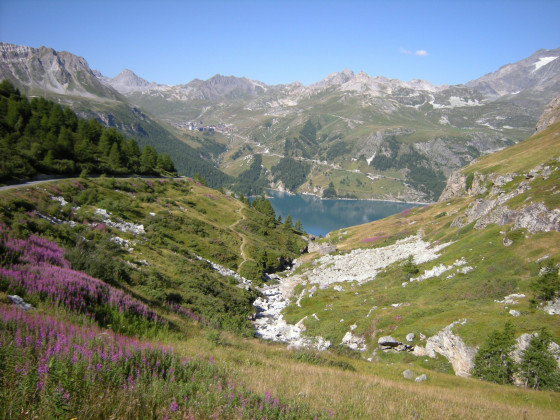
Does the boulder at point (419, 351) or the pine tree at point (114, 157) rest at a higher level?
the pine tree at point (114, 157)

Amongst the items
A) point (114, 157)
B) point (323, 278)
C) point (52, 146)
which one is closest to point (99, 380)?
point (323, 278)

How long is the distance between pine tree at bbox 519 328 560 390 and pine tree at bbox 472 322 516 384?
2.53 ft

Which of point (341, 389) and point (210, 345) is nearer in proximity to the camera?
point (341, 389)

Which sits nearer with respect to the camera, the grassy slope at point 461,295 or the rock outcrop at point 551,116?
the grassy slope at point 461,295

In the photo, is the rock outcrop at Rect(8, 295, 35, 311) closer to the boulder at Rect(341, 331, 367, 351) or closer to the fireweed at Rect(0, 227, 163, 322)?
the fireweed at Rect(0, 227, 163, 322)

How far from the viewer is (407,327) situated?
29234mm

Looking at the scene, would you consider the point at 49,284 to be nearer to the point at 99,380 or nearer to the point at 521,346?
the point at 99,380

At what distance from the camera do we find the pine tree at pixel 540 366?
17.4 meters

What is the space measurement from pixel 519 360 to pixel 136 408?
24.7m

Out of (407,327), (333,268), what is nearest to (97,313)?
(407,327)

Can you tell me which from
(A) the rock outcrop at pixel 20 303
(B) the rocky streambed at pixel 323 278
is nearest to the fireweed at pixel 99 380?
(A) the rock outcrop at pixel 20 303

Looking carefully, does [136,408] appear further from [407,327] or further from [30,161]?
[30,161]

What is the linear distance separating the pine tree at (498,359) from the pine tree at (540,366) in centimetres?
77

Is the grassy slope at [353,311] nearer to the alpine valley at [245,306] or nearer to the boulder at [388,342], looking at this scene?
the alpine valley at [245,306]
